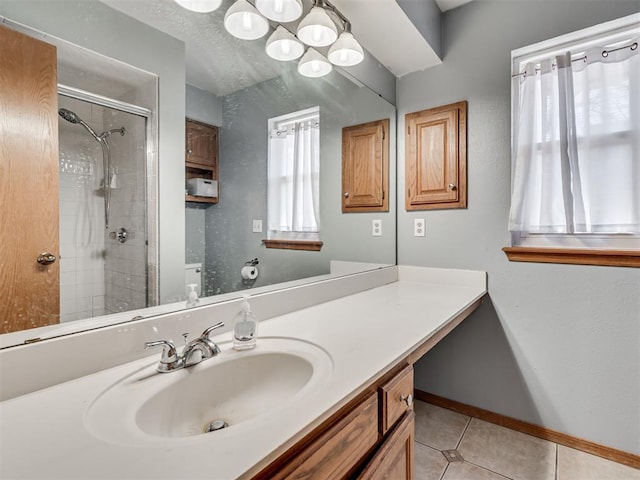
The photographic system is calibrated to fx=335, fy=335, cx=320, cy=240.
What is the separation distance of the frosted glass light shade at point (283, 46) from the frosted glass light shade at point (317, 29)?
40 mm

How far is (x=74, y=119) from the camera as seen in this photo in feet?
2.69

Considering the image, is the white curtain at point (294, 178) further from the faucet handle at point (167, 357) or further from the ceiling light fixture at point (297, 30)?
the faucet handle at point (167, 357)

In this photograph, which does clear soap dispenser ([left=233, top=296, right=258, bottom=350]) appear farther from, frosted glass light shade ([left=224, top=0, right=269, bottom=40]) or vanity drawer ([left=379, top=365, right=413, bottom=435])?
frosted glass light shade ([left=224, top=0, right=269, bottom=40])

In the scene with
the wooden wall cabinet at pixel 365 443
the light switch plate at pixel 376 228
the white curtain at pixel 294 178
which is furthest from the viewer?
the light switch plate at pixel 376 228

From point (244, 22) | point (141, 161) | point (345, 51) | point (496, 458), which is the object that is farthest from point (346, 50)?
point (496, 458)

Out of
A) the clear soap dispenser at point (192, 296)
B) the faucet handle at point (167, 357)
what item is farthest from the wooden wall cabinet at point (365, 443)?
the clear soap dispenser at point (192, 296)

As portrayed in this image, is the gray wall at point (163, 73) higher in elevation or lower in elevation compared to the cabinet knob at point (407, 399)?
higher

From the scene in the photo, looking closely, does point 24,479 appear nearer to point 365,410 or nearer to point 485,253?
point 365,410

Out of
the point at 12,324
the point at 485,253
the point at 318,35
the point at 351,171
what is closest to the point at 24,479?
the point at 12,324

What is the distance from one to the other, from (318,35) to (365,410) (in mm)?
1510

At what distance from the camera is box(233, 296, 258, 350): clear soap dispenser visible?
1.00 metres

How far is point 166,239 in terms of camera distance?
103cm

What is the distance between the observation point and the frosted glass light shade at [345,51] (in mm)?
1617

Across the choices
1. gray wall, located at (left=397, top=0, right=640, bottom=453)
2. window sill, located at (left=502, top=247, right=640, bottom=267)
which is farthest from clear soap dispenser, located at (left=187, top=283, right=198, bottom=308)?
window sill, located at (left=502, top=247, right=640, bottom=267)
